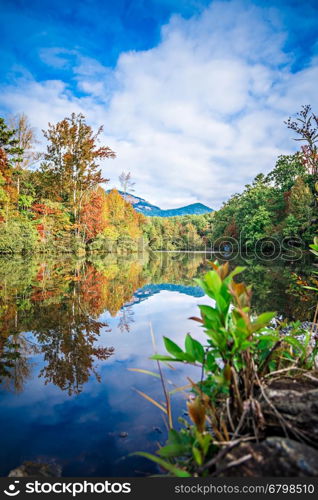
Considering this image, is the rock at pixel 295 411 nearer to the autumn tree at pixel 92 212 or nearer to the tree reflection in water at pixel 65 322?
the tree reflection in water at pixel 65 322

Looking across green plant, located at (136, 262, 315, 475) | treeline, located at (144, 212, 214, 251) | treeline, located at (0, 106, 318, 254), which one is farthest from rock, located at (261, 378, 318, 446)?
treeline, located at (144, 212, 214, 251)

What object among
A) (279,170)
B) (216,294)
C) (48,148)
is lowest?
(216,294)

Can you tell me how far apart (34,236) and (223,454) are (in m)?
23.7

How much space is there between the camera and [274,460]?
0.97 meters

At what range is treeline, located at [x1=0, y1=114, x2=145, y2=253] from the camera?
70.6ft

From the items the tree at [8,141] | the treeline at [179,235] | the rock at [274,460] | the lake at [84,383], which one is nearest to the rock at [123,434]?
the lake at [84,383]

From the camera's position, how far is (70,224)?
→ 24438mm

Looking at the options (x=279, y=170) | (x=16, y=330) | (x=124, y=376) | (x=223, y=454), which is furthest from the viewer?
(x=279, y=170)

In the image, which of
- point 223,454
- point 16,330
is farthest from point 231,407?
point 16,330

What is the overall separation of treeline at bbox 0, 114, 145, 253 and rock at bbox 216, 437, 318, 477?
866 inches

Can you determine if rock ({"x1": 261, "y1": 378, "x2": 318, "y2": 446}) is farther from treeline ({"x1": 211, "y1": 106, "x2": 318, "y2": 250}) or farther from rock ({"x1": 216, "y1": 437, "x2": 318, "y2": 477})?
treeline ({"x1": 211, "y1": 106, "x2": 318, "y2": 250})

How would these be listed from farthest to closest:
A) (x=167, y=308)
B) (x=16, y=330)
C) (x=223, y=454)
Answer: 1. (x=167, y=308)
2. (x=16, y=330)
3. (x=223, y=454)

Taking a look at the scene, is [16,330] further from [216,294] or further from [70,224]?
[70,224]

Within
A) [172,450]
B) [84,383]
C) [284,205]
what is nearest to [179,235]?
[284,205]
